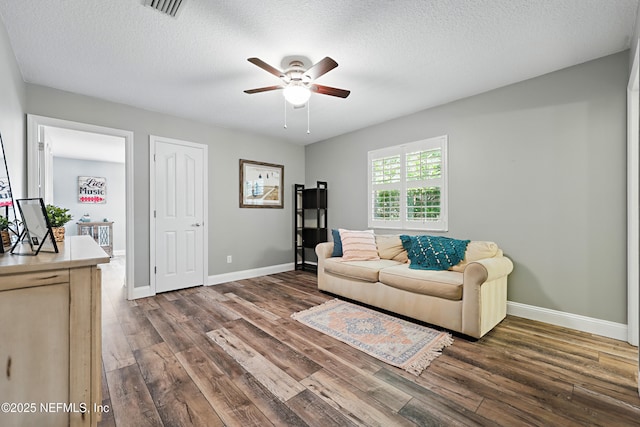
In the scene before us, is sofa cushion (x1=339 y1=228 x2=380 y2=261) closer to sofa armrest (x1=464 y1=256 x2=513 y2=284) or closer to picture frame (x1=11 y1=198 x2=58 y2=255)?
sofa armrest (x1=464 y1=256 x2=513 y2=284)

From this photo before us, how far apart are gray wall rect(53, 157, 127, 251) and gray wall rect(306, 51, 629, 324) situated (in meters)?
7.21

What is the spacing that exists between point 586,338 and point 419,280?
1406 mm

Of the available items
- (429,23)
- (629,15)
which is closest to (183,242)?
(429,23)

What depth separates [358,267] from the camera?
3.16 metres

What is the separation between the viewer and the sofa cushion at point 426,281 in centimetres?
240

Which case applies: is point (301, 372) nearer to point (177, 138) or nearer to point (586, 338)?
point (586, 338)

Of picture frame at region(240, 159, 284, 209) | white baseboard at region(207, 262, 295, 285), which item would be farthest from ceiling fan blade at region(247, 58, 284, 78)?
white baseboard at region(207, 262, 295, 285)

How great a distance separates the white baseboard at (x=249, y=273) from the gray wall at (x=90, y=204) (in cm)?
400

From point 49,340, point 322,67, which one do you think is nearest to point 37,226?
point 49,340

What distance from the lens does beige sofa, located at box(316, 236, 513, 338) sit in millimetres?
2285

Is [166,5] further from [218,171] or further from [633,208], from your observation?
[633,208]

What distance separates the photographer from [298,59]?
93.7 inches

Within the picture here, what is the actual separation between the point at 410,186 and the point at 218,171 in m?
2.88

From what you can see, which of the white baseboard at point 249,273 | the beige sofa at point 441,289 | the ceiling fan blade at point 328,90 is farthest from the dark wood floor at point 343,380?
the ceiling fan blade at point 328,90
